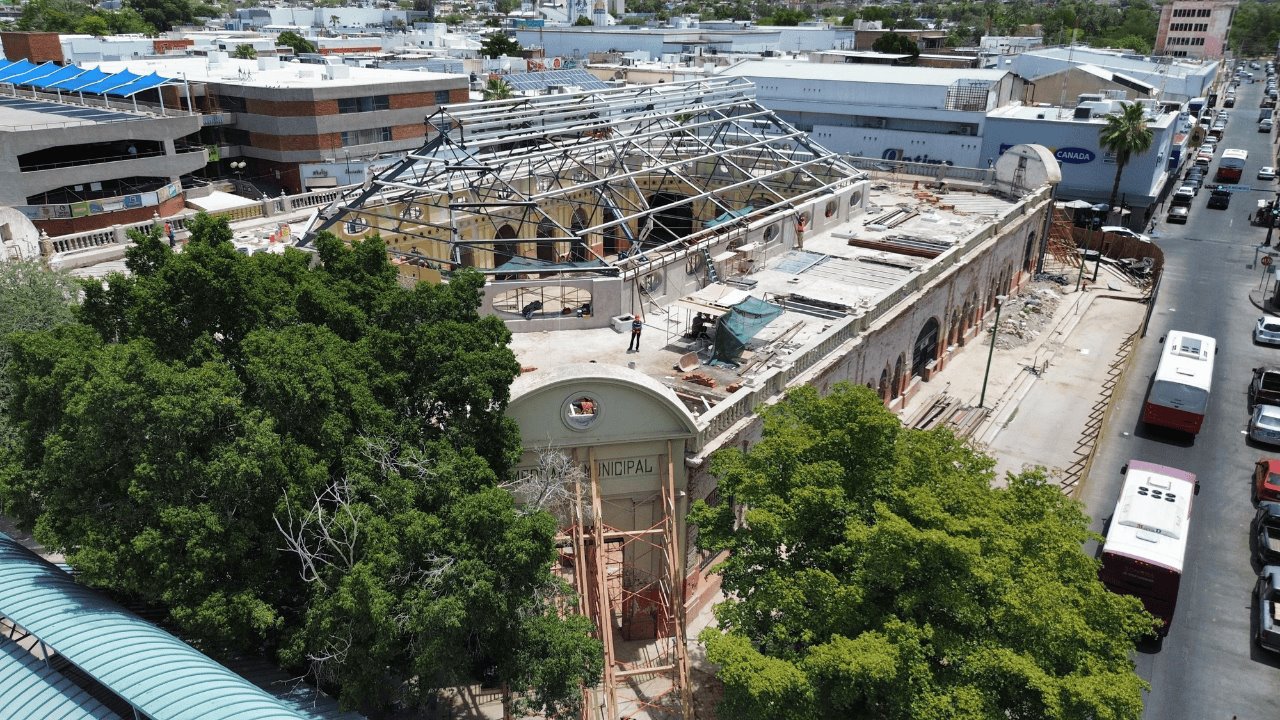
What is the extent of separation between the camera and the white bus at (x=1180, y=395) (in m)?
40.3

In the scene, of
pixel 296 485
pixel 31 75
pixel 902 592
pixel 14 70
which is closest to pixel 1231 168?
pixel 902 592

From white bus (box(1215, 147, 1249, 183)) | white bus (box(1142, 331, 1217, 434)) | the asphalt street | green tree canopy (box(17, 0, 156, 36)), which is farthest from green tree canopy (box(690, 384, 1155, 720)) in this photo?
green tree canopy (box(17, 0, 156, 36))

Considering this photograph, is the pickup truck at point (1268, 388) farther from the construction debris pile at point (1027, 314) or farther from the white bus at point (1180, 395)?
the construction debris pile at point (1027, 314)

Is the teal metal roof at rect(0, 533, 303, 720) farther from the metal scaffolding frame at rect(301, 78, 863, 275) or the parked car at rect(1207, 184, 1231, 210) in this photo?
the parked car at rect(1207, 184, 1231, 210)

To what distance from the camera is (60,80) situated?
214 feet

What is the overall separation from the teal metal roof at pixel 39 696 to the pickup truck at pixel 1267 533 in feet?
122

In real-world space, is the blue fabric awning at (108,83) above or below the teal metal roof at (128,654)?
above

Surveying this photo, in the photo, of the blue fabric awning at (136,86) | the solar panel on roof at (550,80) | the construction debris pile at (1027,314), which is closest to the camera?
the construction debris pile at (1027,314)

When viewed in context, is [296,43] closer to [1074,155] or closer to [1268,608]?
[1074,155]

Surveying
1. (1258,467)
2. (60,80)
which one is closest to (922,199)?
(1258,467)

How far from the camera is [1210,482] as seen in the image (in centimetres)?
3784

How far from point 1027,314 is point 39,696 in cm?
5583

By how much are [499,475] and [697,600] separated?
9.87 metres

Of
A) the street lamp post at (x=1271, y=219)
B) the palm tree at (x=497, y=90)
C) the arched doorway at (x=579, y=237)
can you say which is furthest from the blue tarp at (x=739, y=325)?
the street lamp post at (x=1271, y=219)
